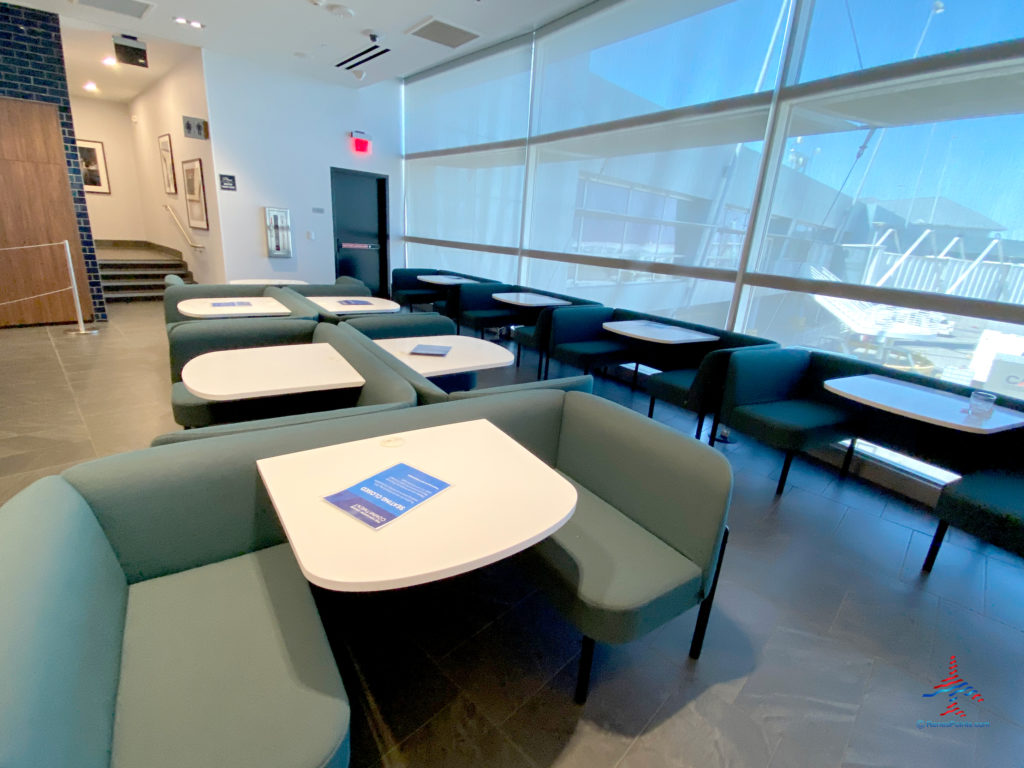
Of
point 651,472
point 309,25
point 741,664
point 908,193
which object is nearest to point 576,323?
point 908,193

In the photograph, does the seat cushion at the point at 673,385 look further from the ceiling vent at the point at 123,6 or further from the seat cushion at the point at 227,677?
the ceiling vent at the point at 123,6

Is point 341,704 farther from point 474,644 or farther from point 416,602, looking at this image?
point 416,602

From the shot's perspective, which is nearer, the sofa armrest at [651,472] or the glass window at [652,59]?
the sofa armrest at [651,472]

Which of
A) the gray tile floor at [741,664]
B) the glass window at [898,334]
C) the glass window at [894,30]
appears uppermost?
the glass window at [894,30]

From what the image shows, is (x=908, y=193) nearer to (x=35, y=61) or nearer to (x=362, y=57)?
(x=362, y=57)

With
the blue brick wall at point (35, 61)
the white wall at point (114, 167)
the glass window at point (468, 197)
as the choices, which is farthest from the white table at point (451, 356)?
the white wall at point (114, 167)

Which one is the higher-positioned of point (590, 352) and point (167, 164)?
point (167, 164)

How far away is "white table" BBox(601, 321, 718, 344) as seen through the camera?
12.0 ft

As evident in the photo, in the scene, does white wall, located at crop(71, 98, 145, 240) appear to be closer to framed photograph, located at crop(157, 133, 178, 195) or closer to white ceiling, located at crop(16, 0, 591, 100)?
framed photograph, located at crop(157, 133, 178, 195)

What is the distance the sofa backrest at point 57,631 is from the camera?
73 centimetres

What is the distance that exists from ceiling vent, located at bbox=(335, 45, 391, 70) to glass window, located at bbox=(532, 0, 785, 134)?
72.0 inches

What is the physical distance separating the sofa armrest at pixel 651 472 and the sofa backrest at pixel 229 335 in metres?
2.05

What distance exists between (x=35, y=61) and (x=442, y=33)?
14.6ft

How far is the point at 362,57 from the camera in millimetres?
5617
